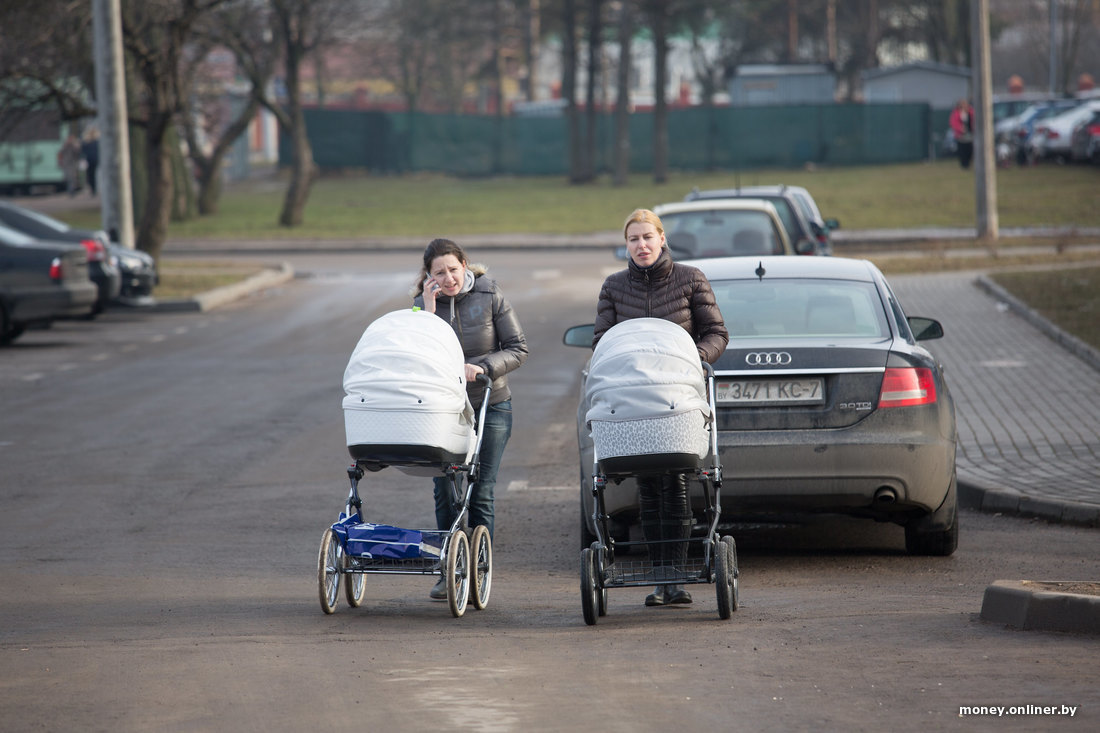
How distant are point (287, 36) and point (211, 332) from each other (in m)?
19.6

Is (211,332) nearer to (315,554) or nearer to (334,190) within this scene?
(315,554)

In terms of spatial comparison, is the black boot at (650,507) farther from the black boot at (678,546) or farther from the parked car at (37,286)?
the parked car at (37,286)

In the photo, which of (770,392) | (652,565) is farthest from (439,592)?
(770,392)

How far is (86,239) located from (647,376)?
1582cm

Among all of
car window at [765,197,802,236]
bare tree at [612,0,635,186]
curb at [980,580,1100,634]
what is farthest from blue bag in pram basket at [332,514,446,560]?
bare tree at [612,0,635,186]

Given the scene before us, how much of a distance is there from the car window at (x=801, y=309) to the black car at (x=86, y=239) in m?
13.7

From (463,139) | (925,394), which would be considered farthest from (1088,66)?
(925,394)

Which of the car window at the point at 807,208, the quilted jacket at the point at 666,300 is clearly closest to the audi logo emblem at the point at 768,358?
the quilted jacket at the point at 666,300

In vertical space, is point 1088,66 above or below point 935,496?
above

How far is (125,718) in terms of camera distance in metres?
5.00

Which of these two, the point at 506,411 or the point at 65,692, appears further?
the point at 506,411

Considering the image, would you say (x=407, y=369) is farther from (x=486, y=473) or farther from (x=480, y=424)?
(x=486, y=473)

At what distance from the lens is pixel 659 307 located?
6922mm

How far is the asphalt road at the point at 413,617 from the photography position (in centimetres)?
504
